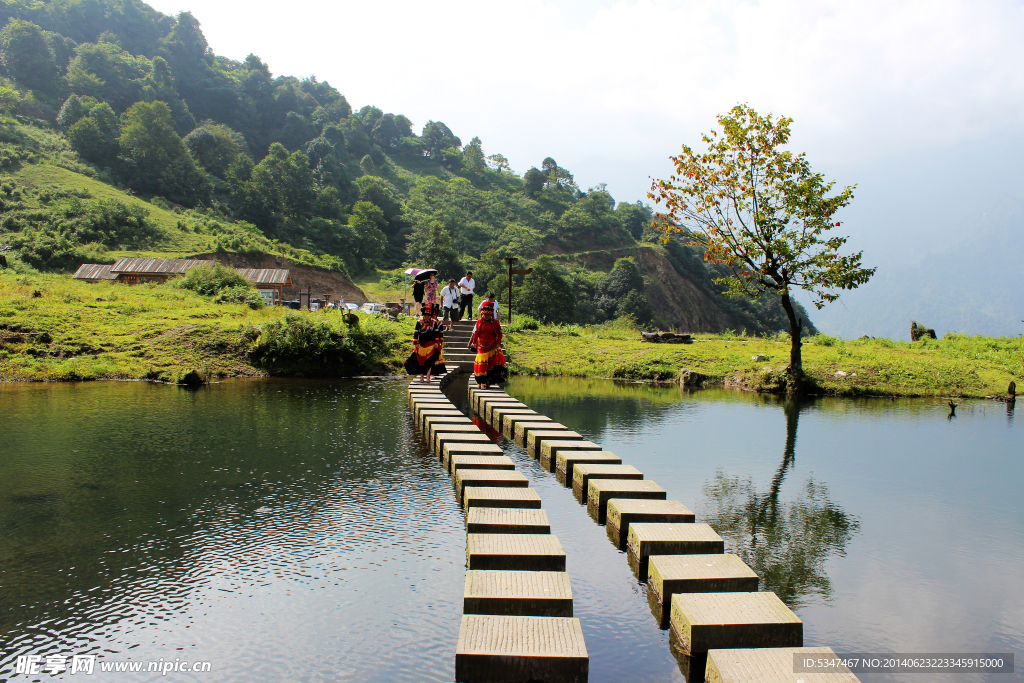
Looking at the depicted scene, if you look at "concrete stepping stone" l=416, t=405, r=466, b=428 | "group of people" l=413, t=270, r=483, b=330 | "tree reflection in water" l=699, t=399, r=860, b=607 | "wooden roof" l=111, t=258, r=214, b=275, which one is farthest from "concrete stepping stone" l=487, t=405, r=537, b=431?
"wooden roof" l=111, t=258, r=214, b=275

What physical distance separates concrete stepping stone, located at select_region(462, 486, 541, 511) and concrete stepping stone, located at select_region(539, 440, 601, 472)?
7.42 feet

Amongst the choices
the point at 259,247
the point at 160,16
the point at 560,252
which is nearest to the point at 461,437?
the point at 259,247

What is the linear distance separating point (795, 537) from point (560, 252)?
87.9 meters

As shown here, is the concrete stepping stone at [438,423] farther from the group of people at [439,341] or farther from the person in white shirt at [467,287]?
the person in white shirt at [467,287]

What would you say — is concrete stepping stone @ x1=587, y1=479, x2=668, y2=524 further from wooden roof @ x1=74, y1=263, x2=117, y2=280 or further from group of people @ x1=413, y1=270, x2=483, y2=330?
wooden roof @ x1=74, y1=263, x2=117, y2=280

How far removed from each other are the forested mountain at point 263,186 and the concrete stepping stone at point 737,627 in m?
49.6

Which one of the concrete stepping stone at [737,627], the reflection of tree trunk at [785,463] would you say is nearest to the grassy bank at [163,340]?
the reflection of tree trunk at [785,463]

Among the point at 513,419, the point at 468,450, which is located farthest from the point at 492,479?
the point at 513,419

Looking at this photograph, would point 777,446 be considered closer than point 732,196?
Yes

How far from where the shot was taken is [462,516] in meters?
7.02

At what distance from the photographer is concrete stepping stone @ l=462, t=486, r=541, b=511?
6574 millimetres

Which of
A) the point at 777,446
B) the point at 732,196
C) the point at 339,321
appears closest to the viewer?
the point at 777,446

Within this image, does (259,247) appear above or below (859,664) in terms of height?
above

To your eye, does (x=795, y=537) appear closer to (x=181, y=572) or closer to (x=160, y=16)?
(x=181, y=572)
